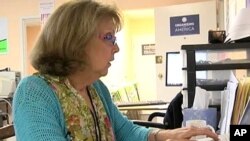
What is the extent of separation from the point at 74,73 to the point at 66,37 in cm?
13

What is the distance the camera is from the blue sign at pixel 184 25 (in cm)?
518

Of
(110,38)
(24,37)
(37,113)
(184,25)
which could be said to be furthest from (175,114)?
(24,37)

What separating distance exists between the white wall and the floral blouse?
13.3 feet

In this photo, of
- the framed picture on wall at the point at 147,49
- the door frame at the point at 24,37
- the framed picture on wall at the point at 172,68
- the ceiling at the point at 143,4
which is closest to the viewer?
the framed picture on wall at the point at 172,68

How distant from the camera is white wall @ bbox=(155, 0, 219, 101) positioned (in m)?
5.10

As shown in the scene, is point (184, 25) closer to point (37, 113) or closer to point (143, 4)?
point (143, 4)

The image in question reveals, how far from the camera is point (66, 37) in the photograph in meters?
1.12

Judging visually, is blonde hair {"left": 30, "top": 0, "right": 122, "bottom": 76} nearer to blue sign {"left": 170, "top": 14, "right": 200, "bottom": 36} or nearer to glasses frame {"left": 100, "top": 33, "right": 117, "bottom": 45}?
glasses frame {"left": 100, "top": 33, "right": 117, "bottom": 45}

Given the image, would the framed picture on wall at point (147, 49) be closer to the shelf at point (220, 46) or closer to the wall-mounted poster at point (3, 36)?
the wall-mounted poster at point (3, 36)

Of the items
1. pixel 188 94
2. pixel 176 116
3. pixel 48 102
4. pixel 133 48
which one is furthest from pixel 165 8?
pixel 48 102

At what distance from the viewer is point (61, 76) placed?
1.16 metres

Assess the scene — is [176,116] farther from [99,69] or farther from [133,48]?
[133,48]

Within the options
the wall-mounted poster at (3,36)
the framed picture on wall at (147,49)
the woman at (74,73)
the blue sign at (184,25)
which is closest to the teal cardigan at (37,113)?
the woman at (74,73)

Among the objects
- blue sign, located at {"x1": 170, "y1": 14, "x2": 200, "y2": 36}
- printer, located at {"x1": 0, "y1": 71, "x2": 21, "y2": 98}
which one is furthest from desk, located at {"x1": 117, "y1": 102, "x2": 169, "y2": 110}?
printer, located at {"x1": 0, "y1": 71, "x2": 21, "y2": 98}
